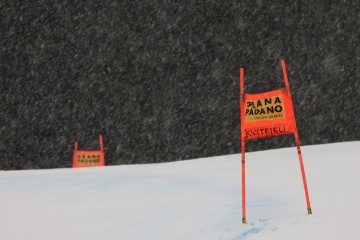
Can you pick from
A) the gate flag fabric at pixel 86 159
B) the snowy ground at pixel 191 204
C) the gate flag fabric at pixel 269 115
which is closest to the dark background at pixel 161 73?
the gate flag fabric at pixel 86 159

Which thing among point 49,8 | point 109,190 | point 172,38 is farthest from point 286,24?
point 109,190

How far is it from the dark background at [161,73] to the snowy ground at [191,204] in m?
12.0

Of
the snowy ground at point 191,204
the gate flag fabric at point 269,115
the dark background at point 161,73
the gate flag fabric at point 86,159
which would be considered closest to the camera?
the gate flag fabric at point 269,115

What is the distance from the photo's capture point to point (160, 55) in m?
25.2

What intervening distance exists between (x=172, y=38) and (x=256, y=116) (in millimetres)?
20363

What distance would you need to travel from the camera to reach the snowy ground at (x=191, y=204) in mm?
5391

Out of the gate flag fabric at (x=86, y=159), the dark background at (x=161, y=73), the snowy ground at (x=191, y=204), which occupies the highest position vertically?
the dark background at (x=161, y=73)

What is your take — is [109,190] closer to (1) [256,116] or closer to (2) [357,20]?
(1) [256,116]

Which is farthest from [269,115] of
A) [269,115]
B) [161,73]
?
[161,73]

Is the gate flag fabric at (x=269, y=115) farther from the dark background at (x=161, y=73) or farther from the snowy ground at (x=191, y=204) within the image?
the dark background at (x=161, y=73)

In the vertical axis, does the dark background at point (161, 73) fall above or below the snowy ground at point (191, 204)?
above

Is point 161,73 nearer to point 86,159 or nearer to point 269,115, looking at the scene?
point 86,159

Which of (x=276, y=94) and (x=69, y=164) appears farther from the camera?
(x=69, y=164)

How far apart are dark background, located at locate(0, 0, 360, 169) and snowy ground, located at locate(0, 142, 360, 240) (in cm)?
1200
